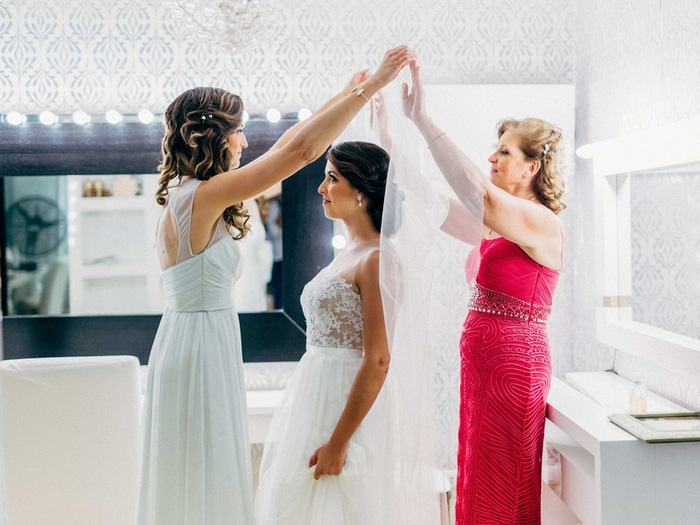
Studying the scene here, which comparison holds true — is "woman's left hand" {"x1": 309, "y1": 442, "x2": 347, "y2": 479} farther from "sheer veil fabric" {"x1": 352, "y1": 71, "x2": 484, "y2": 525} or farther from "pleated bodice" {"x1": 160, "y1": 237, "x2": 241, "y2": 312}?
"pleated bodice" {"x1": 160, "y1": 237, "x2": 241, "y2": 312}

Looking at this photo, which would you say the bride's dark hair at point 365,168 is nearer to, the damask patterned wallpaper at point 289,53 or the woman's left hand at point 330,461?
the woman's left hand at point 330,461

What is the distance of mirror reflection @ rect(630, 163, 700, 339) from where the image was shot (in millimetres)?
2006

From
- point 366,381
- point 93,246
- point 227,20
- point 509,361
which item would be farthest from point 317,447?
point 93,246

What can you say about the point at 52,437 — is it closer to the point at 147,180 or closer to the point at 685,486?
the point at 147,180

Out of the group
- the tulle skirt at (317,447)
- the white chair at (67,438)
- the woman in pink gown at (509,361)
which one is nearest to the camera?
the tulle skirt at (317,447)

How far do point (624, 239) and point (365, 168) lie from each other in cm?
126

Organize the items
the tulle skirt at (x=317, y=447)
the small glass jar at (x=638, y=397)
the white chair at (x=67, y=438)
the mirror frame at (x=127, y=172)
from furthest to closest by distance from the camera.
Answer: the mirror frame at (x=127, y=172)
the small glass jar at (x=638, y=397)
the white chair at (x=67, y=438)
the tulle skirt at (x=317, y=447)

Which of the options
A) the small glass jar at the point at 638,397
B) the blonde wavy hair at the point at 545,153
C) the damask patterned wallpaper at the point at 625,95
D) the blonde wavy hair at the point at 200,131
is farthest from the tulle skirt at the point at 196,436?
the damask patterned wallpaper at the point at 625,95

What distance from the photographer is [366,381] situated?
60.7 inches

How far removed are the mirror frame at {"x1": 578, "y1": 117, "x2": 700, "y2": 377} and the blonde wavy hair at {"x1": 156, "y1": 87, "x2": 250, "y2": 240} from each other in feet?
4.44

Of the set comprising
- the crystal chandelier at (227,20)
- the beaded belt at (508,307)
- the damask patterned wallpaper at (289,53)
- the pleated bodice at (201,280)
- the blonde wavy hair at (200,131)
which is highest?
the damask patterned wallpaper at (289,53)

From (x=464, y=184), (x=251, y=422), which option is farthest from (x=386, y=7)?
(x=251, y=422)

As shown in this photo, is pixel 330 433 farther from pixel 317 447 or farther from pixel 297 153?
pixel 297 153

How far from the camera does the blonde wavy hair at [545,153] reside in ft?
6.49
